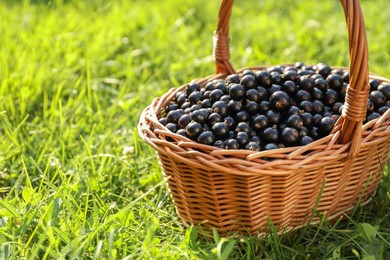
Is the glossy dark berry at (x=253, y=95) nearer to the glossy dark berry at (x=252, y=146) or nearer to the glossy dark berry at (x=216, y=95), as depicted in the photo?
the glossy dark berry at (x=216, y=95)

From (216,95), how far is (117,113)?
2.97 feet

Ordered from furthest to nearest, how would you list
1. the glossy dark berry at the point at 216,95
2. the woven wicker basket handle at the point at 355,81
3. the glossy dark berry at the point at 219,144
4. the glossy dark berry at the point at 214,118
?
the glossy dark berry at the point at 216,95
the glossy dark berry at the point at 214,118
the glossy dark berry at the point at 219,144
the woven wicker basket handle at the point at 355,81

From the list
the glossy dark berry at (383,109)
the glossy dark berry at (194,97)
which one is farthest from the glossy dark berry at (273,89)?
the glossy dark berry at (383,109)

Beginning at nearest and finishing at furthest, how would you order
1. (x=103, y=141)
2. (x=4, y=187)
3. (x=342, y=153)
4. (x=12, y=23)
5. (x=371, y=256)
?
(x=371, y=256) → (x=342, y=153) → (x=4, y=187) → (x=103, y=141) → (x=12, y=23)

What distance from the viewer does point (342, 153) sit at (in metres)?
1.68

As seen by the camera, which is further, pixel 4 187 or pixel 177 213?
pixel 4 187

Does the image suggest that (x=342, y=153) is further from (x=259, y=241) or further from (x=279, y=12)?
(x=279, y=12)

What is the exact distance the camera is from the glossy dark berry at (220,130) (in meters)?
1.74

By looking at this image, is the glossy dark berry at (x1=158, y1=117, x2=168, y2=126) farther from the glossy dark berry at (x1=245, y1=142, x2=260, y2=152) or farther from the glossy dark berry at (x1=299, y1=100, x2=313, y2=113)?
the glossy dark berry at (x1=299, y1=100, x2=313, y2=113)

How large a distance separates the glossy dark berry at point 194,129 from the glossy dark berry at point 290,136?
0.83 feet

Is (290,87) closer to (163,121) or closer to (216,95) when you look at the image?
(216,95)

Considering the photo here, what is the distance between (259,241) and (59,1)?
264cm

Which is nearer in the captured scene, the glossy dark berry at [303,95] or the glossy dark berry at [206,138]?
the glossy dark berry at [206,138]

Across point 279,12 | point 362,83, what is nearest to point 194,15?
point 279,12
